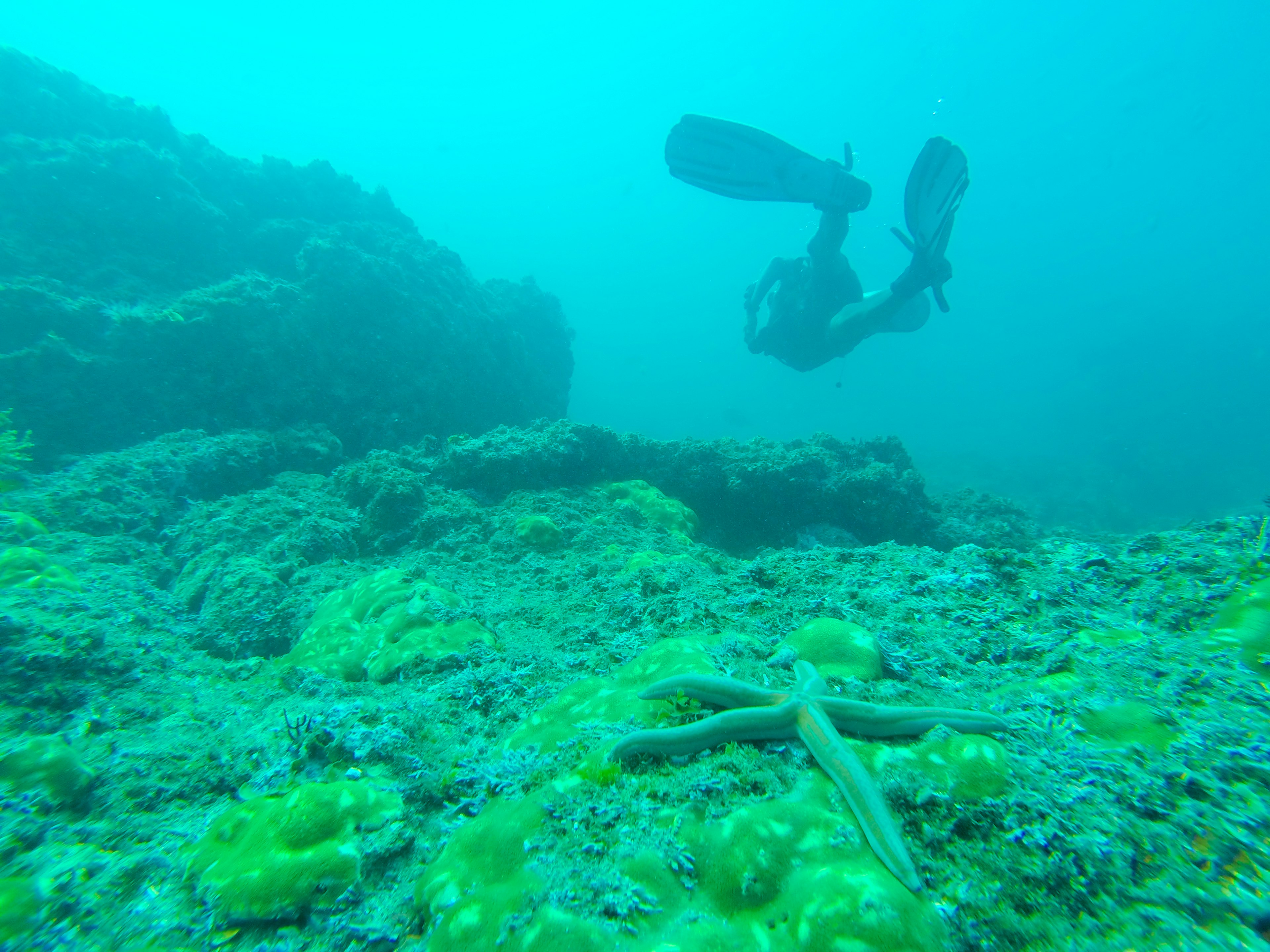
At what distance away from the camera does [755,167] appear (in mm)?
14719

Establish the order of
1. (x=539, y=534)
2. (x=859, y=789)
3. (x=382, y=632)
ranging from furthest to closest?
1. (x=539, y=534)
2. (x=382, y=632)
3. (x=859, y=789)

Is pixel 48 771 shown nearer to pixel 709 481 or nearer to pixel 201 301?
pixel 709 481

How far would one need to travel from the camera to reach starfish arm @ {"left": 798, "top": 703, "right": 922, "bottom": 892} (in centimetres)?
169

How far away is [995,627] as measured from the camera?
3324mm

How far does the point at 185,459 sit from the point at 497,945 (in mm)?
9241

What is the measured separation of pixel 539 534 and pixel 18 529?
5.80 metres

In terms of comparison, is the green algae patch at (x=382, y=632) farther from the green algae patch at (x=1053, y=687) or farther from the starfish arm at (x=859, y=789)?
the green algae patch at (x=1053, y=687)

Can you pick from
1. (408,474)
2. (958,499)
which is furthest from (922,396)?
(408,474)

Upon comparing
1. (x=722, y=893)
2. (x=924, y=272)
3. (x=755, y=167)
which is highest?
(x=755, y=167)

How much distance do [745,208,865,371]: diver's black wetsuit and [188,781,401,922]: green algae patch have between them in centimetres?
1512

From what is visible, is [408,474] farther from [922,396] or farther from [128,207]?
[922,396]

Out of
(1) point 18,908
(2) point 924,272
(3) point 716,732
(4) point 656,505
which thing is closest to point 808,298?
(2) point 924,272

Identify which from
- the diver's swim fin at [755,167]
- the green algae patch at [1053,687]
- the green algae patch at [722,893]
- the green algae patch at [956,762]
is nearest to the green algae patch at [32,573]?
the green algae patch at [722,893]

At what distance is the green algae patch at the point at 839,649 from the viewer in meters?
2.90
